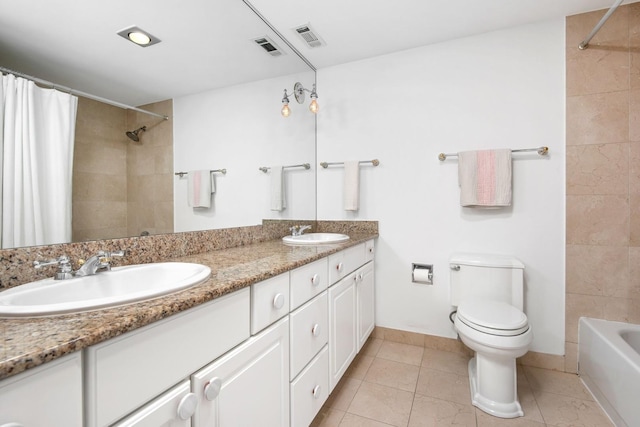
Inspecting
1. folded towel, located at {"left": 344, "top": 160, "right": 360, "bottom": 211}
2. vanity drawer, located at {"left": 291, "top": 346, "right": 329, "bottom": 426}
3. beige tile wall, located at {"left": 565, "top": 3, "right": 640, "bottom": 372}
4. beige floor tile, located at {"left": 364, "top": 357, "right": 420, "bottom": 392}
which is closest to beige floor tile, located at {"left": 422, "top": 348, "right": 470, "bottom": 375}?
beige floor tile, located at {"left": 364, "top": 357, "right": 420, "bottom": 392}

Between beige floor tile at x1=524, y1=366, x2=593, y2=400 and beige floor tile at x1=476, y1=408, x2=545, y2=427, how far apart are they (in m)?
0.28

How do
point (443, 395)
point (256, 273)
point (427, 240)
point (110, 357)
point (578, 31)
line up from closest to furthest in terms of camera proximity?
point (110, 357) < point (256, 273) < point (443, 395) < point (578, 31) < point (427, 240)

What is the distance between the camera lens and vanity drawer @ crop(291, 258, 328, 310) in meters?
1.13

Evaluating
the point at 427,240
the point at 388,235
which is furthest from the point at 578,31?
the point at 388,235

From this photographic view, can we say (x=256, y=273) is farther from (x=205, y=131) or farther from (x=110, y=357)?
(x=205, y=131)

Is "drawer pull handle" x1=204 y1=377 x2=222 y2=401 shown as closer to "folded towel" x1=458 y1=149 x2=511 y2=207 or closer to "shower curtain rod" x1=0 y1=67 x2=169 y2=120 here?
"shower curtain rod" x1=0 y1=67 x2=169 y2=120

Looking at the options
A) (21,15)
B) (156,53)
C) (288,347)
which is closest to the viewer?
(21,15)

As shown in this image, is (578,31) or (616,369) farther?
(578,31)

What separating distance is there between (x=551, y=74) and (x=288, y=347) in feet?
7.20

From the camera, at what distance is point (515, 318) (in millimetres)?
1428

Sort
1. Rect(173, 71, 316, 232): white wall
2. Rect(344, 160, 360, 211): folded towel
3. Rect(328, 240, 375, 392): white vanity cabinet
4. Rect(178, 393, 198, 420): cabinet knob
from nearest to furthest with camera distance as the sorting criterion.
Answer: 1. Rect(178, 393, 198, 420): cabinet knob
2. Rect(173, 71, 316, 232): white wall
3. Rect(328, 240, 375, 392): white vanity cabinet
4. Rect(344, 160, 360, 211): folded towel

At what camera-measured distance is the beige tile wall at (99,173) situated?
0.95m

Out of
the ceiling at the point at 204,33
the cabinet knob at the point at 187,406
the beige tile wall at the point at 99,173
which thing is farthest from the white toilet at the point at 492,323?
the beige tile wall at the point at 99,173

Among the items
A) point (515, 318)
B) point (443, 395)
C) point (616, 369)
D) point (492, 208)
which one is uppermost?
point (492, 208)
